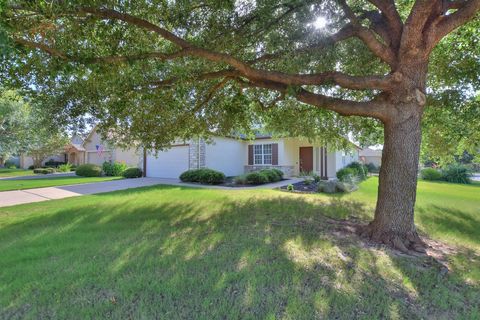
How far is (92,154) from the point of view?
29.5m

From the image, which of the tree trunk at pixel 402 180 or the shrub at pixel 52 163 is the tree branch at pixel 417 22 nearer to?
the tree trunk at pixel 402 180

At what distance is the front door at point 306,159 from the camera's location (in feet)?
64.5

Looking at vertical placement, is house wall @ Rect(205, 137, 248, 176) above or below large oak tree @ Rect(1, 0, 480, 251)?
below

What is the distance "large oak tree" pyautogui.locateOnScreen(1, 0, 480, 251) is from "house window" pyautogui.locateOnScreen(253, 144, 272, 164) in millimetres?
11711

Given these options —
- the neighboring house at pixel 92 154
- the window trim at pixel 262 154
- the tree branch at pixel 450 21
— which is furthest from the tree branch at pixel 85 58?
the neighboring house at pixel 92 154

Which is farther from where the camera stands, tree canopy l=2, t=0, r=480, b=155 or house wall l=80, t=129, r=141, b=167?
house wall l=80, t=129, r=141, b=167

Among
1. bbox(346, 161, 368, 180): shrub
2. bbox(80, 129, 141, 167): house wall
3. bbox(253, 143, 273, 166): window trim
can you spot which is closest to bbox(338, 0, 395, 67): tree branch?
bbox(253, 143, 273, 166): window trim

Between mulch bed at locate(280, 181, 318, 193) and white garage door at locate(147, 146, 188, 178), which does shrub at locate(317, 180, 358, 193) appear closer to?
mulch bed at locate(280, 181, 318, 193)

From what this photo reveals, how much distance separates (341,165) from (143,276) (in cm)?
2111

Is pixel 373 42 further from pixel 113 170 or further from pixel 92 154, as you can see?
pixel 92 154

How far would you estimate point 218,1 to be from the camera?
5148mm

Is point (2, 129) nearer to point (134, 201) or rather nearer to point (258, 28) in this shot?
point (134, 201)

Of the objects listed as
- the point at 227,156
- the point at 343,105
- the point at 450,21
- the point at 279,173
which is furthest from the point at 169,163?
the point at 450,21

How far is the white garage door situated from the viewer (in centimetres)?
1866
